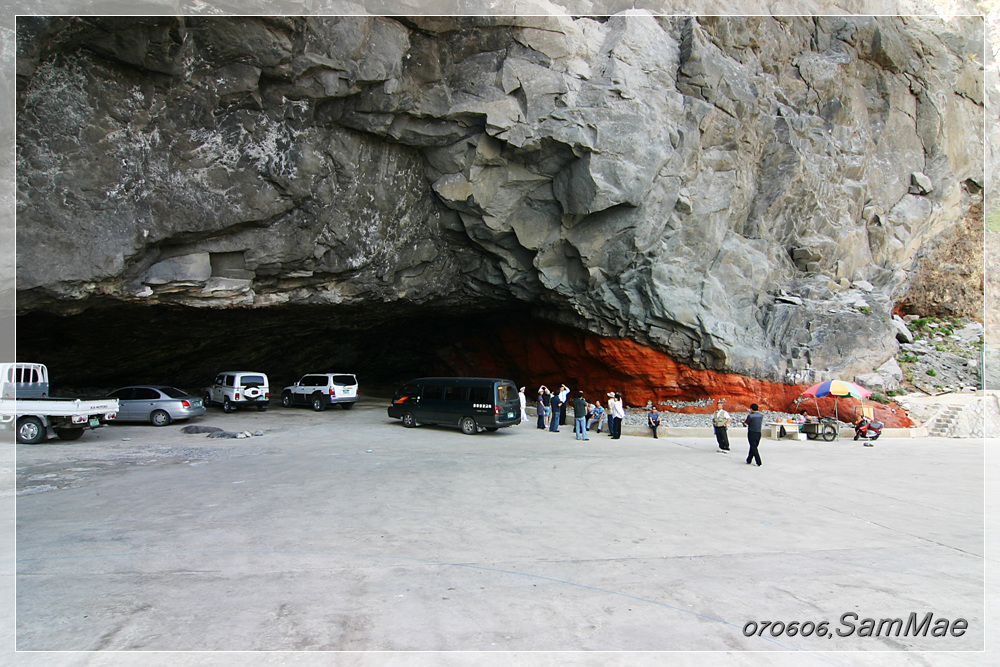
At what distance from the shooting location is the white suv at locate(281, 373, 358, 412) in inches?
915

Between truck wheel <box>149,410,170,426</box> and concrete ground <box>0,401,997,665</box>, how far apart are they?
5.99 metres

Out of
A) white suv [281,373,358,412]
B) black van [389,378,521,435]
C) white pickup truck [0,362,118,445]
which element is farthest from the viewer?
white suv [281,373,358,412]

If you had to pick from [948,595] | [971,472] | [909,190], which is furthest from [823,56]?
[948,595]

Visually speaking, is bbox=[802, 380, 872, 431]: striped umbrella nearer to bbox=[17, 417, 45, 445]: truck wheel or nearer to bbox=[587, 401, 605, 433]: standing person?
bbox=[587, 401, 605, 433]: standing person

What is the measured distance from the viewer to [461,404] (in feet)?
56.2

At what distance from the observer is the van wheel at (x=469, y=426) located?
55.2 ft

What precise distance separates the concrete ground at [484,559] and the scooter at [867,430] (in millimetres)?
5140

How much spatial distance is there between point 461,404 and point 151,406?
10.3m

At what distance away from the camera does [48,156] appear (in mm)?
13352

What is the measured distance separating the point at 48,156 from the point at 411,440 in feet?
38.2

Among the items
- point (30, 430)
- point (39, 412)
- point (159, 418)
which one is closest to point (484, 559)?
point (39, 412)

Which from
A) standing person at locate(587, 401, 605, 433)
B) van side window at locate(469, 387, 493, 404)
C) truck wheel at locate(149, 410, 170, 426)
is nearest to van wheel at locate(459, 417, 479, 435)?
van side window at locate(469, 387, 493, 404)

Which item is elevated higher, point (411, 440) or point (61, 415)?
point (61, 415)

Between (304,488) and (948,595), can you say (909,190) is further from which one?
(304,488)
